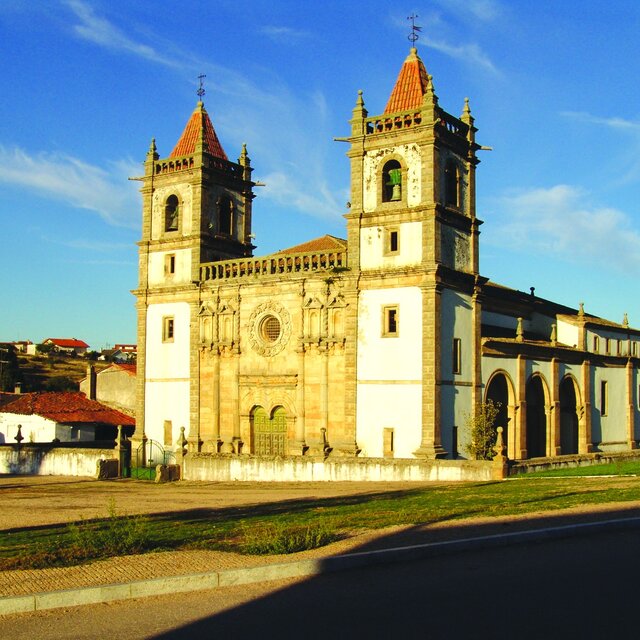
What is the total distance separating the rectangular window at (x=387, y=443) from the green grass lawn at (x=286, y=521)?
886 centimetres

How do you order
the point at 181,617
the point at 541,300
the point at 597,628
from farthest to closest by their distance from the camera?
the point at 541,300 < the point at 181,617 < the point at 597,628

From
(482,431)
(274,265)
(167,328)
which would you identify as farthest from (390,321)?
(167,328)

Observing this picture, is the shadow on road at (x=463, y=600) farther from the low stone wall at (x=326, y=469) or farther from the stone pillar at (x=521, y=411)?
the stone pillar at (x=521, y=411)

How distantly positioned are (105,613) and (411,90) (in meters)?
30.6

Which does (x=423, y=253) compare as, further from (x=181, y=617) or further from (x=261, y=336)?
(x=181, y=617)

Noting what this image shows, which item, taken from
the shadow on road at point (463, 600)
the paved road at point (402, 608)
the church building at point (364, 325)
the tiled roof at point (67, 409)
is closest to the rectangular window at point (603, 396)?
the church building at point (364, 325)

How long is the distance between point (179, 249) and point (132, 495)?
1703 cm

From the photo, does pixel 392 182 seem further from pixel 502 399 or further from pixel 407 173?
pixel 502 399

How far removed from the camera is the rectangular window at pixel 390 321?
3519cm

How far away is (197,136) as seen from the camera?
44.2 meters

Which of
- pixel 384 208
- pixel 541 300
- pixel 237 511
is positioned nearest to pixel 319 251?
pixel 384 208

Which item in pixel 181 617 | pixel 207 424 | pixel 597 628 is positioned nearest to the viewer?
pixel 597 628

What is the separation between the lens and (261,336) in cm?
3953

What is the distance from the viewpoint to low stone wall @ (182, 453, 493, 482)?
30.0 meters
